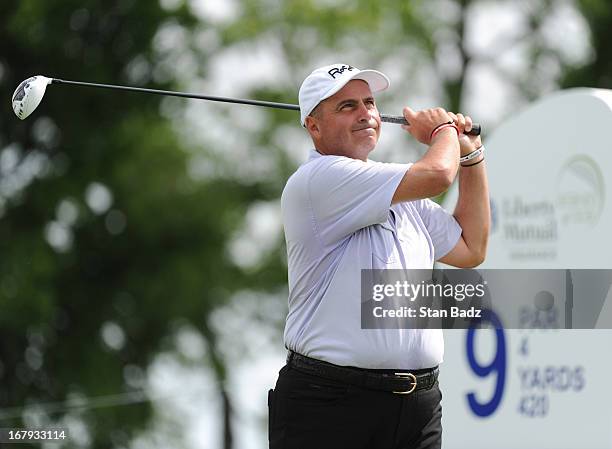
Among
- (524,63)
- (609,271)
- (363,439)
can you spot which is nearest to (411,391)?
(363,439)

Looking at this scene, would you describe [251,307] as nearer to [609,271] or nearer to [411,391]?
[609,271]

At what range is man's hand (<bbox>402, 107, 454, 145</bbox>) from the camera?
15.4 feet

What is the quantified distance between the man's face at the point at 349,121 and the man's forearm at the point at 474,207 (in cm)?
41

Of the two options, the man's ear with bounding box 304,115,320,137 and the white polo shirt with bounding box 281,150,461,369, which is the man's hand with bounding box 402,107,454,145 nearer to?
the white polo shirt with bounding box 281,150,461,369

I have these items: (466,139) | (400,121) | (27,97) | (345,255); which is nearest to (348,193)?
(345,255)

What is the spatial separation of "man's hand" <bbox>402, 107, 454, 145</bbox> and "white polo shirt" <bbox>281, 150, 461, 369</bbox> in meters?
0.21

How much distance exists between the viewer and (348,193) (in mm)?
4566

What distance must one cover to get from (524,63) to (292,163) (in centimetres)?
396

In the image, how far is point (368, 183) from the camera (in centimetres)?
455

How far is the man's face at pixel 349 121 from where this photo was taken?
4.74 metres

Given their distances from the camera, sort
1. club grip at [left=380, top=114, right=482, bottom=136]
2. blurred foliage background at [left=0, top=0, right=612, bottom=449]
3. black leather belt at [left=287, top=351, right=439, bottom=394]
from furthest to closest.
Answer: blurred foliage background at [left=0, top=0, right=612, bottom=449], club grip at [left=380, top=114, right=482, bottom=136], black leather belt at [left=287, top=351, right=439, bottom=394]

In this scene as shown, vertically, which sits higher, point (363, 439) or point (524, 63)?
point (524, 63)

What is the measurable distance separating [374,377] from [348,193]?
0.61 metres

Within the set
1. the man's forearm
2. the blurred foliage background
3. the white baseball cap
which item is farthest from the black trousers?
the blurred foliage background
